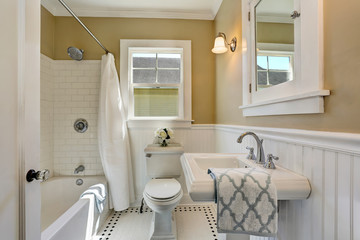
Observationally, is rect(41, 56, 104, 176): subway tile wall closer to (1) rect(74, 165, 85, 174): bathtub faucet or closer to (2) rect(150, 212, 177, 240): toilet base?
(1) rect(74, 165, 85, 174): bathtub faucet

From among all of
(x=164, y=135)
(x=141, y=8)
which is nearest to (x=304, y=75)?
(x=164, y=135)

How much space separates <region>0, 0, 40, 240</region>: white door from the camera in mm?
580

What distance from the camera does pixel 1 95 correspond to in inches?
22.5

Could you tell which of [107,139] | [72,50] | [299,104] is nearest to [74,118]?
[107,139]

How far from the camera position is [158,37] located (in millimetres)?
2227

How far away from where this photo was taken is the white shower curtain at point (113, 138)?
198 cm

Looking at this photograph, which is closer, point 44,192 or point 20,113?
point 20,113

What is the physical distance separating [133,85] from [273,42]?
5.64 ft

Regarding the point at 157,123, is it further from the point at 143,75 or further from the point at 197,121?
the point at 143,75

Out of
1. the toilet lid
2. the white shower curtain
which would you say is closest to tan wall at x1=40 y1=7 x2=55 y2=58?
the white shower curtain

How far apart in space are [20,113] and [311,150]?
121 cm

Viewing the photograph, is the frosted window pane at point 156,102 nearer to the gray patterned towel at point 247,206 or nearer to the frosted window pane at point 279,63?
the frosted window pane at point 279,63

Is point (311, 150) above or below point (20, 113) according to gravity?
below

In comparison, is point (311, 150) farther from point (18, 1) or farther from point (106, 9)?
point (106, 9)
